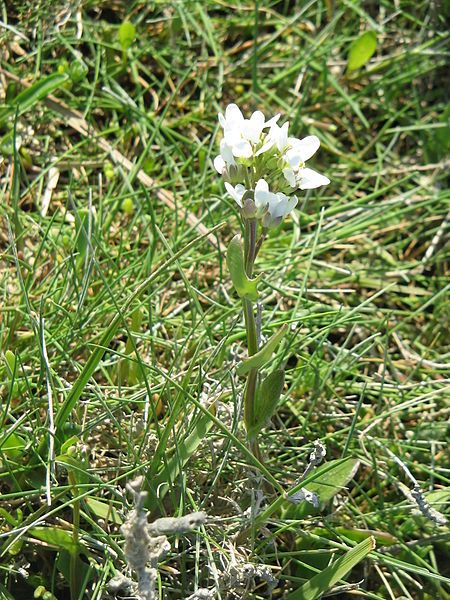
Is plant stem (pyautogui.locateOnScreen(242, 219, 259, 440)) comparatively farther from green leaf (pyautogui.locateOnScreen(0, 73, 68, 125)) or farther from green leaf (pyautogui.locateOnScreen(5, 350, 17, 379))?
green leaf (pyautogui.locateOnScreen(0, 73, 68, 125))

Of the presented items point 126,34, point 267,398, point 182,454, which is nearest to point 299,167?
point 267,398

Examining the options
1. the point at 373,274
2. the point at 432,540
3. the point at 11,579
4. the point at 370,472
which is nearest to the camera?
the point at 11,579

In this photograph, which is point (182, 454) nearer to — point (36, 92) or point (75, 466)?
point (75, 466)

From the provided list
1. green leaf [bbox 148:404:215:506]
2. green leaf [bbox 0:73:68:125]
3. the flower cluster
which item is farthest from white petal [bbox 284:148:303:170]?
green leaf [bbox 0:73:68:125]

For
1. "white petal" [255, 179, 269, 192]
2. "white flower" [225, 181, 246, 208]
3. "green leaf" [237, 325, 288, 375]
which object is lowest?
"green leaf" [237, 325, 288, 375]

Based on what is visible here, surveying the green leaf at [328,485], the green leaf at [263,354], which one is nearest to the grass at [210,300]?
the green leaf at [328,485]

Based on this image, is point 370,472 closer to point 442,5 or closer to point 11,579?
point 11,579

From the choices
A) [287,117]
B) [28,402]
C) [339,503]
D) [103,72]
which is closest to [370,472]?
[339,503]
